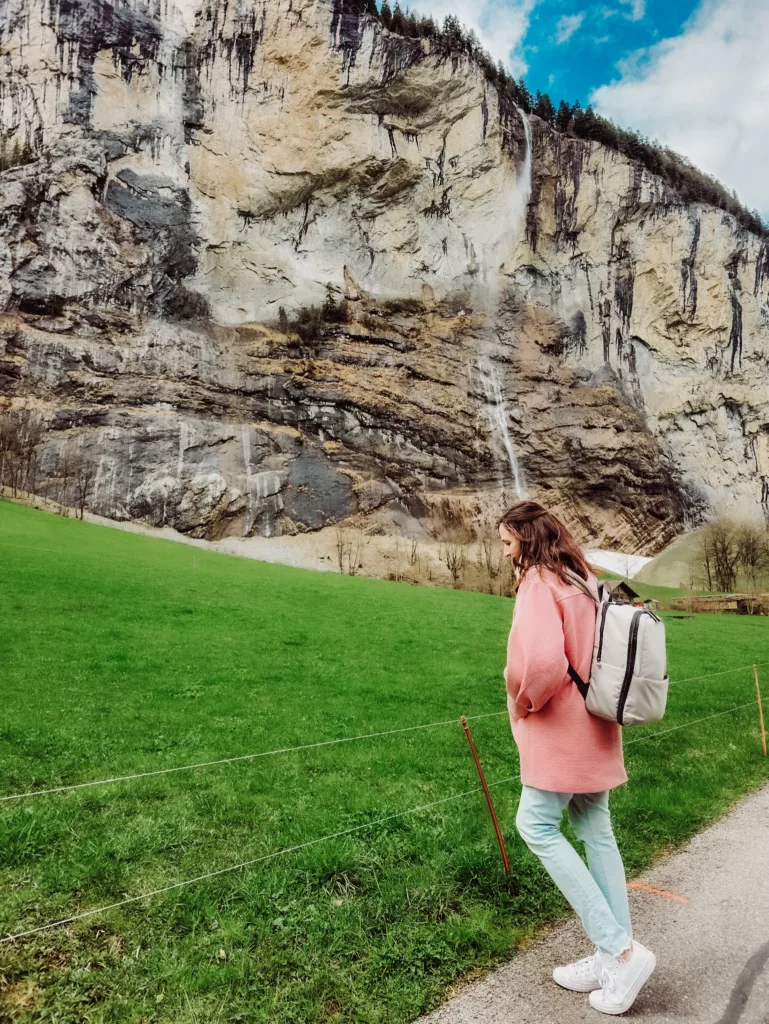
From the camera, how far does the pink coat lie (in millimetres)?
3699

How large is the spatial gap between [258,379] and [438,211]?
31408 millimetres

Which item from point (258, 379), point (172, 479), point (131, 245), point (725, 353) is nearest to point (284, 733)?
point (172, 479)

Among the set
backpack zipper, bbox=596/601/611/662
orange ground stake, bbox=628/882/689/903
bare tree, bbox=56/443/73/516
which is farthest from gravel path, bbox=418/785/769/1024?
bare tree, bbox=56/443/73/516

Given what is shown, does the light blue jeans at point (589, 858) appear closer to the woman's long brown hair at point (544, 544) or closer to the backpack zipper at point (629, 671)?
the backpack zipper at point (629, 671)

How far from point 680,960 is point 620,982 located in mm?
747

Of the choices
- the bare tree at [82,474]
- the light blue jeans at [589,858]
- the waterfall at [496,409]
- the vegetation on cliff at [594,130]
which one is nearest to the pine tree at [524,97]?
the vegetation on cliff at [594,130]

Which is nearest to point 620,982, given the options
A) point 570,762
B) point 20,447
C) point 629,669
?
point 570,762

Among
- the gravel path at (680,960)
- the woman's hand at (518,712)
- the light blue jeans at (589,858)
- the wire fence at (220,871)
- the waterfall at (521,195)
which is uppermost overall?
the waterfall at (521,195)

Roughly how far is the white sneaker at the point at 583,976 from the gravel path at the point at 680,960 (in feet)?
0.15

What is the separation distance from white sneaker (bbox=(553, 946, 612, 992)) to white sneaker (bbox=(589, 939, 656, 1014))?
3.0 inches

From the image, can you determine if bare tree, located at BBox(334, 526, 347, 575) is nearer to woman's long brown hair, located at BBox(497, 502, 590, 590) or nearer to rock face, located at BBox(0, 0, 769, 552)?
rock face, located at BBox(0, 0, 769, 552)

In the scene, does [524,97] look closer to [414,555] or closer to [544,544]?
[414,555]

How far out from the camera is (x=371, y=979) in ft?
13.0

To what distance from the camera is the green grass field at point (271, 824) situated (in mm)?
3941
